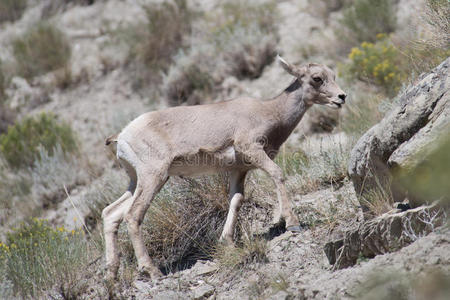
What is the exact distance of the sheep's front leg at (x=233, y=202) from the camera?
240 inches

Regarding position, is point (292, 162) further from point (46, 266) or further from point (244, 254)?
point (46, 266)

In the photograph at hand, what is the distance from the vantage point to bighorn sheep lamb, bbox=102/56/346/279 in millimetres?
5992

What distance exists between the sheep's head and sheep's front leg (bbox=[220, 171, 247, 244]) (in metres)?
1.33

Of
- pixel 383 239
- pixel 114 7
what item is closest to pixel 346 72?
pixel 383 239

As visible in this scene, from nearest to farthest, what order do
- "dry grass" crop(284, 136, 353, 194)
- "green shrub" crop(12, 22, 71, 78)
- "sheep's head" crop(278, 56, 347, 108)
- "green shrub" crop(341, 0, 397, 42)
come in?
"sheep's head" crop(278, 56, 347, 108) → "dry grass" crop(284, 136, 353, 194) → "green shrub" crop(341, 0, 397, 42) → "green shrub" crop(12, 22, 71, 78)

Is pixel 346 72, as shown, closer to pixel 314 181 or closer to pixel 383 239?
pixel 314 181

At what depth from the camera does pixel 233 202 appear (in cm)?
629

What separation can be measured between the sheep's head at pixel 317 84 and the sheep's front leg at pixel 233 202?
133 cm

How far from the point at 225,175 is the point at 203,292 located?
5.89ft

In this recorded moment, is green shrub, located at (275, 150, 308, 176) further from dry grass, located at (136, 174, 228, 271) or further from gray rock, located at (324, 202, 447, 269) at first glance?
gray rock, located at (324, 202, 447, 269)

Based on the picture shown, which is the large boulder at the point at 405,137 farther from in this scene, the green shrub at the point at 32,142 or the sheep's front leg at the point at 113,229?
the green shrub at the point at 32,142

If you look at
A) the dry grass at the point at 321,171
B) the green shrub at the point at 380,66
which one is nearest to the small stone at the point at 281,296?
the dry grass at the point at 321,171

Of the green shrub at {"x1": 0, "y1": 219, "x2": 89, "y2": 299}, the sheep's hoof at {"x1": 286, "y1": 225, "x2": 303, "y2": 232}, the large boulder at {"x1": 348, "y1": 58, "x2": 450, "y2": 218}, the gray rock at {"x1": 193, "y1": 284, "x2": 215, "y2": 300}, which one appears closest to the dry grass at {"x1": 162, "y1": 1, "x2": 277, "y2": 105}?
the green shrub at {"x1": 0, "y1": 219, "x2": 89, "y2": 299}

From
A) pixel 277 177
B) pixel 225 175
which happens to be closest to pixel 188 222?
pixel 225 175
